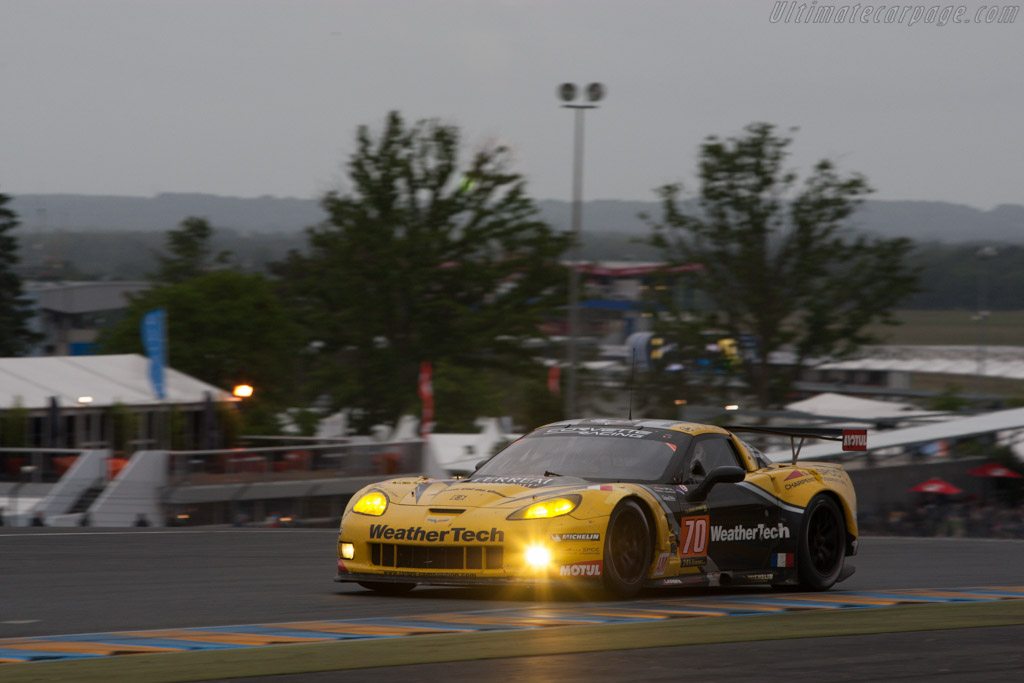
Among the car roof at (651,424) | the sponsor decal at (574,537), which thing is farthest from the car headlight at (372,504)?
the car roof at (651,424)

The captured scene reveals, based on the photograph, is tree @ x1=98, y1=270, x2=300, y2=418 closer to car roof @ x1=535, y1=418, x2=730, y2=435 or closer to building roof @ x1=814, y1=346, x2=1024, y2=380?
building roof @ x1=814, y1=346, x2=1024, y2=380

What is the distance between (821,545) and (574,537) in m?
3.09

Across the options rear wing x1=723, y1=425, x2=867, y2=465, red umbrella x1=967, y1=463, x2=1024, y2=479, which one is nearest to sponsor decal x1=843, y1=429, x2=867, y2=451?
rear wing x1=723, y1=425, x2=867, y2=465

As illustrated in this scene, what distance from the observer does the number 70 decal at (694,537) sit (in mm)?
9234

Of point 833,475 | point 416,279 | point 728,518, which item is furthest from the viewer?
point 416,279

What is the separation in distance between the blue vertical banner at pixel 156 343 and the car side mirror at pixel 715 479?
29.1 meters

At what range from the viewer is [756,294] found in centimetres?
5659

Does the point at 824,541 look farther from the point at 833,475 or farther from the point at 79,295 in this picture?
the point at 79,295

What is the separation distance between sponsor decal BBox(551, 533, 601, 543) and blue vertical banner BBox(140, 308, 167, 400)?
29766 millimetres

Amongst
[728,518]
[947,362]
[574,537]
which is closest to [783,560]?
[728,518]

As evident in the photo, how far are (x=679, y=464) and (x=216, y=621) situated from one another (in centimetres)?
349

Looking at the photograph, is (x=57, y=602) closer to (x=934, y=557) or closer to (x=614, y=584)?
(x=614, y=584)

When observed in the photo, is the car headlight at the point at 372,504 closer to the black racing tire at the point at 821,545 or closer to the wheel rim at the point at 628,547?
the wheel rim at the point at 628,547

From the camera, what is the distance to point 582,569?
333 inches
